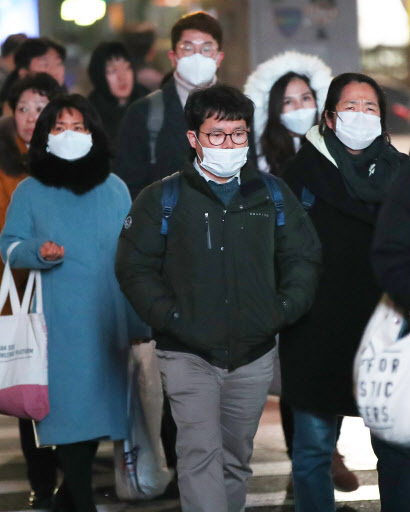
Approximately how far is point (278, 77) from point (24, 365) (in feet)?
7.33

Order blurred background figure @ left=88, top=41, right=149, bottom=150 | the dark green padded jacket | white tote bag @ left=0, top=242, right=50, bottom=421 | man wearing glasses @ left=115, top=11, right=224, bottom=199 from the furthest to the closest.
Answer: blurred background figure @ left=88, top=41, right=149, bottom=150 < man wearing glasses @ left=115, top=11, right=224, bottom=199 < white tote bag @ left=0, top=242, right=50, bottom=421 < the dark green padded jacket

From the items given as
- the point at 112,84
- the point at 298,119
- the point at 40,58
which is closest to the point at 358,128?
the point at 298,119

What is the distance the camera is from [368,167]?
5.54 meters

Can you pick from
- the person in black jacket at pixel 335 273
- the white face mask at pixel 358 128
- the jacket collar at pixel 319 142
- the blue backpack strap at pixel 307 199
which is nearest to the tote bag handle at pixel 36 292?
the person in black jacket at pixel 335 273

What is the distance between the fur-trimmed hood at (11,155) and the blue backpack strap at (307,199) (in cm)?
168

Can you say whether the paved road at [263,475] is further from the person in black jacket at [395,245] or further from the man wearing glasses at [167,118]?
the person in black jacket at [395,245]

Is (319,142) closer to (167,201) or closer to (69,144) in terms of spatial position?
(167,201)

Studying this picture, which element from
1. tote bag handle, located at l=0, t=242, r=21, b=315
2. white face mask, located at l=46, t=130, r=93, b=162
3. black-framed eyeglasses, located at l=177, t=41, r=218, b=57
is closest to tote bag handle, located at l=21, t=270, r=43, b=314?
tote bag handle, located at l=0, t=242, r=21, b=315

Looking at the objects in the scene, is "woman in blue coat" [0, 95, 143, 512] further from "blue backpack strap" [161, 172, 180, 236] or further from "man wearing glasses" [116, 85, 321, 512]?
"blue backpack strap" [161, 172, 180, 236]

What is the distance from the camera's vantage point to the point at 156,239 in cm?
509

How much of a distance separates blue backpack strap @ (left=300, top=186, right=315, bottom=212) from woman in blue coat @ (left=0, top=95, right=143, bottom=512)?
97 cm

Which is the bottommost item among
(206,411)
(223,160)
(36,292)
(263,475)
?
(263,475)

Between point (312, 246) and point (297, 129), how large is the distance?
175 cm

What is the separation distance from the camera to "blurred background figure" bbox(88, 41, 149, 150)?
9.59 m
